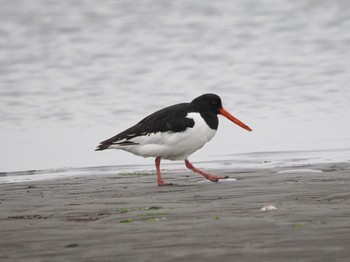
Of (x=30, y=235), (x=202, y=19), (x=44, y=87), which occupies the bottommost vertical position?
(x=30, y=235)

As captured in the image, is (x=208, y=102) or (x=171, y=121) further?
(x=208, y=102)

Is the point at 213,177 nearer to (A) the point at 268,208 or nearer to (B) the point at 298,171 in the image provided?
(B) the point at 298,171

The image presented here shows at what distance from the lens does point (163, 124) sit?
361 inches

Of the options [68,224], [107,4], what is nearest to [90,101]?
[68,224]

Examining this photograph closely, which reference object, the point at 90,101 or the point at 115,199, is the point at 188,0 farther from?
the point at 115,199

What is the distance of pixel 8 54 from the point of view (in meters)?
23.0

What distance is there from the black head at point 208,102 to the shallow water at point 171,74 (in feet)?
2.55

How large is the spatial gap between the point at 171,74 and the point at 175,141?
9.76 m

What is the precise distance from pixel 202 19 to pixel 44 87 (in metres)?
11.7

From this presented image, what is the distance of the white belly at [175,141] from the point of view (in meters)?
9.12

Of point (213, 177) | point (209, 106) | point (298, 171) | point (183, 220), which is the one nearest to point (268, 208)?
point (183, 220)

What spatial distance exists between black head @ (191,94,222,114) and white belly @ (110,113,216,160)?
297 millimetres

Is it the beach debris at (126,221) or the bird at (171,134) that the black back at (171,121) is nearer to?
the bird at (171,134)

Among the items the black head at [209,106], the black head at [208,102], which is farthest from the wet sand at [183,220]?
the black head at [208,102]
